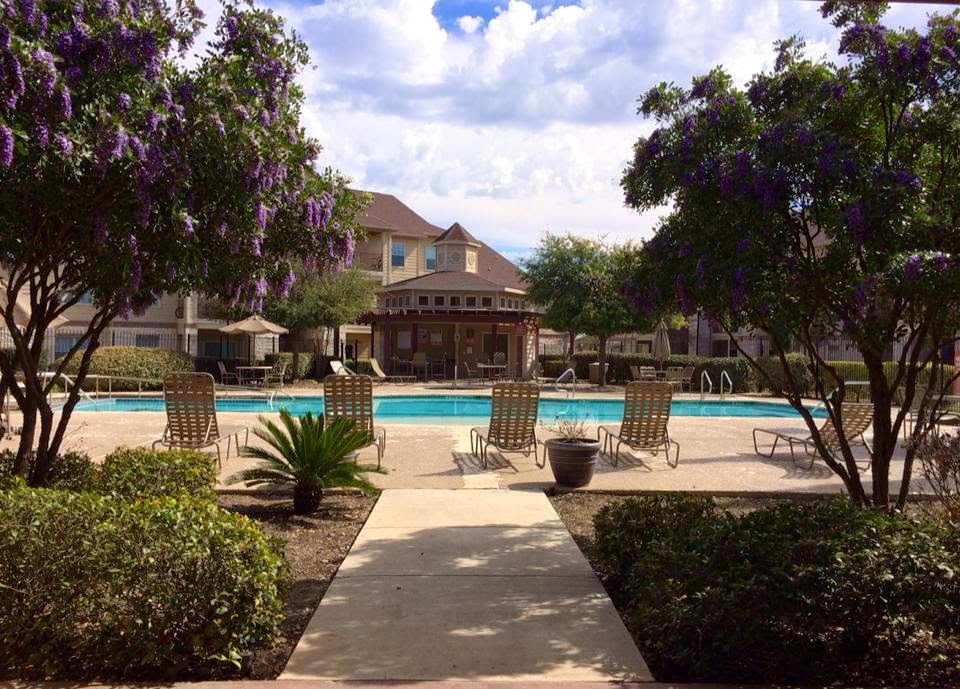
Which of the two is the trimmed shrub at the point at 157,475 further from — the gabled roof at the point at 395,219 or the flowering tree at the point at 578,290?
the gabled roof at the point at 395,219

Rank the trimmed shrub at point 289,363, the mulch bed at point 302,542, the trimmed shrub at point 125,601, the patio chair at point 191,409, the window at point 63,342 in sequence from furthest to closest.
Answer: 1. the window at point 63,342
2. the trimmed shrub at point 289,363
3. the patio chair at point 191,409
4. the mulch bed at point 302,542
5. the trimmed shrub at point 125,601

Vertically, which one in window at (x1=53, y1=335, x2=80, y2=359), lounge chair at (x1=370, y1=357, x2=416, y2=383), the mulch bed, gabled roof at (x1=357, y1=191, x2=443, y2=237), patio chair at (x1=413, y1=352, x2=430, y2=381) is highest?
gabled roof at (x1=357, y1=191, x2=443, y2=237)

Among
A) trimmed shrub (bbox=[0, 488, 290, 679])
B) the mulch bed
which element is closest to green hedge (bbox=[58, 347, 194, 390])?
the mulch bed

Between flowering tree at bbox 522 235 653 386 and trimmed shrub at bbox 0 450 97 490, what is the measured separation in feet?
78.7

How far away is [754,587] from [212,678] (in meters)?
2.64

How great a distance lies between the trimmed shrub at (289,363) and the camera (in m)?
30.1

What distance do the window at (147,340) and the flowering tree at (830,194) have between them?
111 feet

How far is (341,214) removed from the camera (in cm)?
699

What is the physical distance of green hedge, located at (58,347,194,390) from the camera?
2548cm

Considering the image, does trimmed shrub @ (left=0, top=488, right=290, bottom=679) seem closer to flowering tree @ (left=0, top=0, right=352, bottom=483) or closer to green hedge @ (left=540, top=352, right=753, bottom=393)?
flowering tree @ (left=0, top=0, right=352, bottom=483)

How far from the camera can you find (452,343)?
125 ft

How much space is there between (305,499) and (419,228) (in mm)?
36456

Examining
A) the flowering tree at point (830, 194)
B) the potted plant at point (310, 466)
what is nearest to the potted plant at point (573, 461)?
the potted plant at point (310, 466)

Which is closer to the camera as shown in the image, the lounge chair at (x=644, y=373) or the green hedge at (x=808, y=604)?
the green hedge at (x=808, y=604)
